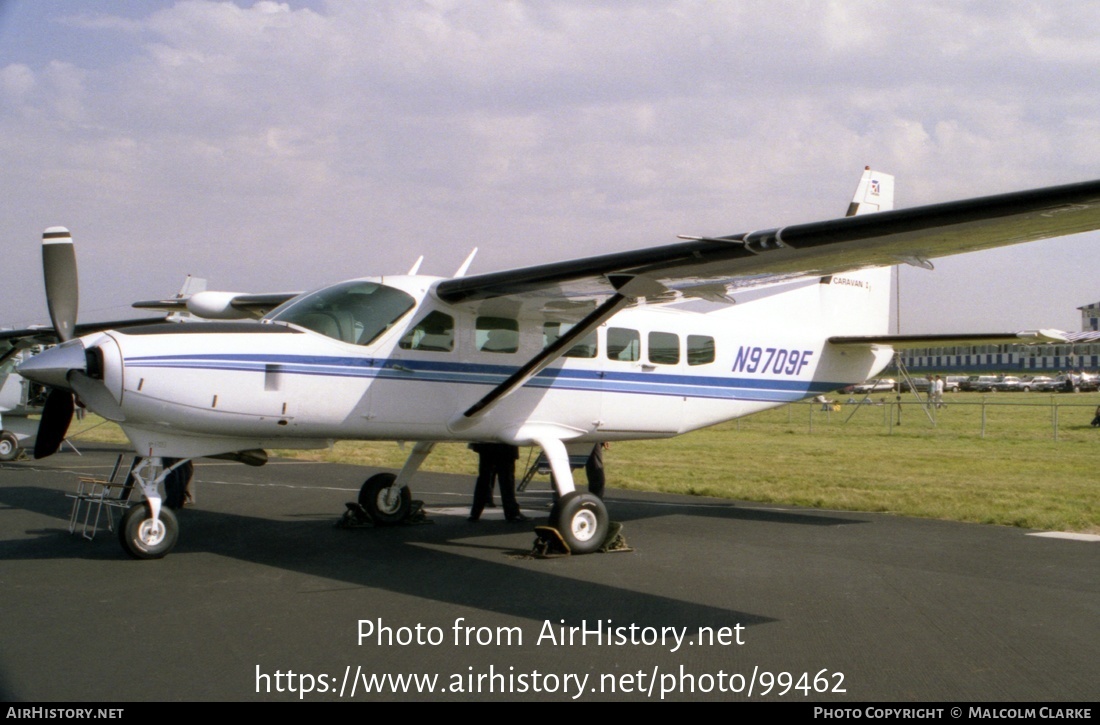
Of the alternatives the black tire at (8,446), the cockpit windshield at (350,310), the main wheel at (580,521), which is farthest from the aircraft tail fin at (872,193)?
the black tire at (8,446)

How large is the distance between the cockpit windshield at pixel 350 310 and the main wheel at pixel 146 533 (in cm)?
222

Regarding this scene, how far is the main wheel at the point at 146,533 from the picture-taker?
8.71 meters

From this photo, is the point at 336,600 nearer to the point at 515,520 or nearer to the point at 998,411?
the point at 515,520

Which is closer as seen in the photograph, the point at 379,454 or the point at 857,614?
the point at 857,614

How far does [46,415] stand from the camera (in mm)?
10141

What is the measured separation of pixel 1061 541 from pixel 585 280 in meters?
6.10

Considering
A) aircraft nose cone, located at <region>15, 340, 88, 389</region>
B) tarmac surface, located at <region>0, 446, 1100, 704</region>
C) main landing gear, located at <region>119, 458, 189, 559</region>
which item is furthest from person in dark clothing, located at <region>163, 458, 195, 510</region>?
aircraft nose cone, located at <region>15, 340, 88, 389</region>

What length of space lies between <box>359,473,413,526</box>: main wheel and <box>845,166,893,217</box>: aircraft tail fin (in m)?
7.48

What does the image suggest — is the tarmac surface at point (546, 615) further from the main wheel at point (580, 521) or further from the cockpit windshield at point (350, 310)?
the cockpit windshield at point (350, 310)

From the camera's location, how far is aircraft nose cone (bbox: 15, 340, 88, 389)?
8.27 metres

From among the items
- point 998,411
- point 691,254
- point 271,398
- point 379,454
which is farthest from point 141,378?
point 998,411

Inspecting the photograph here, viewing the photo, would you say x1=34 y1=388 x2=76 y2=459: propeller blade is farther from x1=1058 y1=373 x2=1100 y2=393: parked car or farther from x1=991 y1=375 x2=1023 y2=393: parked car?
x1=991 y1=375 x2=1023 y2=393: parked car

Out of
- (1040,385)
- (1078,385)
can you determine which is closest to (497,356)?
(1078,385)
